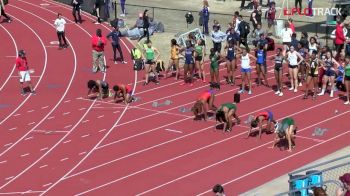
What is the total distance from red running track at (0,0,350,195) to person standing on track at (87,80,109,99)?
390 millimetres

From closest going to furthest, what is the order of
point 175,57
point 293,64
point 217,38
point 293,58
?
point 293,58 → point 293,64 → point 175,57 → point 217,38

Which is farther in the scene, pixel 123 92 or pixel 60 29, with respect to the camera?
pixel 60 29

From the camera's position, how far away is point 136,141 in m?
23.2

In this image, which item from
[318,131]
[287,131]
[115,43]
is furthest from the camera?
[115,43]

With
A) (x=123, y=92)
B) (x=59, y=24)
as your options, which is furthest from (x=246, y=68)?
(x=59, y=24)

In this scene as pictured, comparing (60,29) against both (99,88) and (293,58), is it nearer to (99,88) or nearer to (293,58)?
(99,88)

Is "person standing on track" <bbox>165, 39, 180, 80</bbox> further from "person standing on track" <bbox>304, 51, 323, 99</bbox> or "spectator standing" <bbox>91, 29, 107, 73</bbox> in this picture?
"person standing on track" <bbox>304, 51, 323, 99</bbox>

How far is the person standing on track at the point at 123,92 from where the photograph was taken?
26.5m

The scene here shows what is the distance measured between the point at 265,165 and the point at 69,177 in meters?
4.87

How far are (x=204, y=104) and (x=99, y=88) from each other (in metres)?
4.52

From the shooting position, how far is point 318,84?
26.9m

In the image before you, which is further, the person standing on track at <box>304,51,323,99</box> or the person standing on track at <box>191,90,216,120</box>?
the person standing on track at <box>304,51,323,99</box>

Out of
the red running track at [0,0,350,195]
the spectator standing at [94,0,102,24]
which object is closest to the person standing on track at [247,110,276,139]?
the red running track at [0,0,350,195]

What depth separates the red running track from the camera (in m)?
20.1
